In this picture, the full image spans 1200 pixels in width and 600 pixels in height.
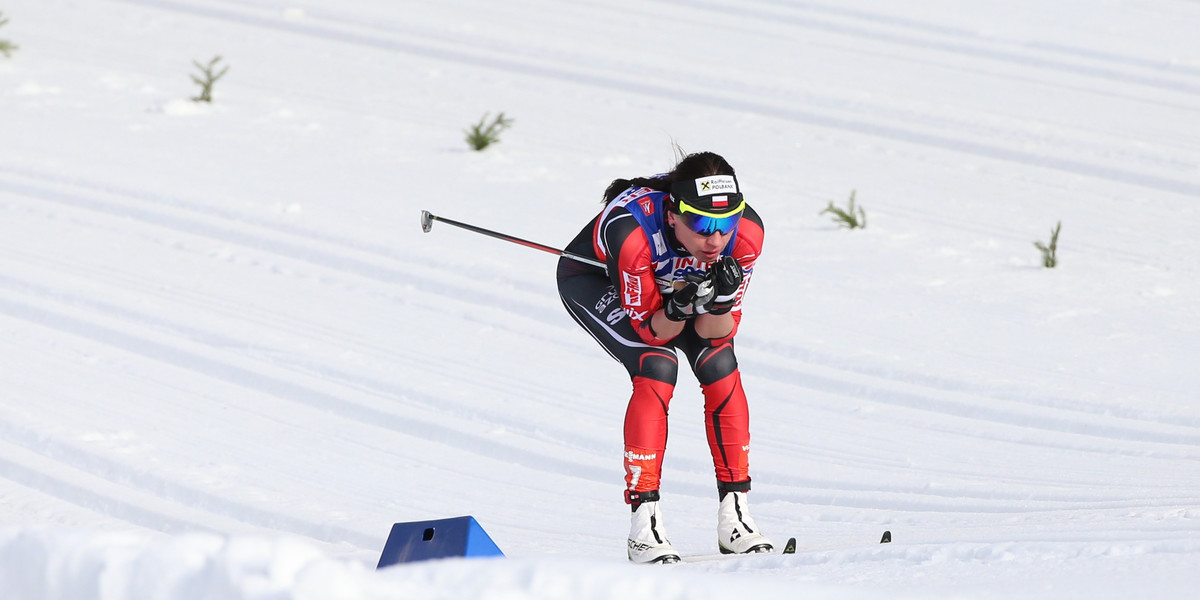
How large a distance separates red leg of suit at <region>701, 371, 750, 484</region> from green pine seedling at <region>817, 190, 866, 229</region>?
438 cm

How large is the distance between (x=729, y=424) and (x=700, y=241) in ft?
2.16

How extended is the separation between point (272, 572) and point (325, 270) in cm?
521

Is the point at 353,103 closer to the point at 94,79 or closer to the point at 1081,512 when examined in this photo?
the point at 94,79

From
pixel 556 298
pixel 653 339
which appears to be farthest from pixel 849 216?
pixel 653 339

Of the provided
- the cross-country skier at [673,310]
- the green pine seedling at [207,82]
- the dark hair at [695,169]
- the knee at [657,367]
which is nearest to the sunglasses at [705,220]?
the cross-country skier at [673,310]

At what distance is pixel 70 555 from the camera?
2846 millimetres

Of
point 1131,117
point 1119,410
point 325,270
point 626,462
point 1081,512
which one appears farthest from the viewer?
point 1131,117

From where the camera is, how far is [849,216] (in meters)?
8.69

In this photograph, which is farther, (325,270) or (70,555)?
(325,270)

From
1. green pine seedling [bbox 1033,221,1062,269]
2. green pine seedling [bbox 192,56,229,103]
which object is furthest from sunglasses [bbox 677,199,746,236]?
green pine seedling [bbox 192,56,229,103]

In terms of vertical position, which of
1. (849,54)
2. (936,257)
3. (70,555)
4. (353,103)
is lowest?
(70,555)

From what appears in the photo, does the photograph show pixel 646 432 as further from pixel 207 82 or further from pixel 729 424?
pixel 207 82

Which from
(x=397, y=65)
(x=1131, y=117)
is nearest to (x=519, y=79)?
(x=397, y=65)

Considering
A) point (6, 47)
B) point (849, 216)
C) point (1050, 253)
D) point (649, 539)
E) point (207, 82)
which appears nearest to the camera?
point (649, 539)
